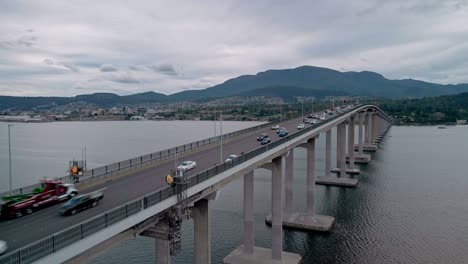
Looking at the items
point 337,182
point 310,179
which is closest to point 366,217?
point 310,179

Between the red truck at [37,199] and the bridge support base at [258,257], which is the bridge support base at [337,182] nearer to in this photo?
the bridge support base at [258,257]

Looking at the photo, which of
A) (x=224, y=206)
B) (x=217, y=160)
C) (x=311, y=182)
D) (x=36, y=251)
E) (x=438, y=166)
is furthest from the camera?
(x=438, y=166)

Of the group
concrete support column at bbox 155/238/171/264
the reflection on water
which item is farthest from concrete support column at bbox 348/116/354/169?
concrete support column at bbox 155/238/171/264

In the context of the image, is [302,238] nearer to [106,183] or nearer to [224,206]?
[224,206]

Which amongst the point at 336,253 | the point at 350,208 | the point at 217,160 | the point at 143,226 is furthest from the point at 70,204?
the point at 350,208

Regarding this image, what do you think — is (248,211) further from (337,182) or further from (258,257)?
(337,182)

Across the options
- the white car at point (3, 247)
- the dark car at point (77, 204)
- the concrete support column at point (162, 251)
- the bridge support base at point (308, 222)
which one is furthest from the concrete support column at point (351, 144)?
the white car at point (3, 247)
